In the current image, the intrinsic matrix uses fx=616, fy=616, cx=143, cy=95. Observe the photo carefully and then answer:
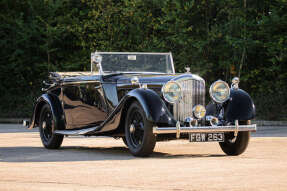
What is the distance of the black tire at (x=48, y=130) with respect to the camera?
40.4ft

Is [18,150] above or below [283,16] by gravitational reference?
below

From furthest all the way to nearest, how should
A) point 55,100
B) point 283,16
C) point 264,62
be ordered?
point 264,62, point 283,16, point 55,100

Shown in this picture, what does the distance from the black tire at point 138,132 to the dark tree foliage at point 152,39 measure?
13.5m

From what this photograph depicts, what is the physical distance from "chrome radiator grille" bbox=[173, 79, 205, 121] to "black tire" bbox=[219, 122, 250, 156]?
805 mm

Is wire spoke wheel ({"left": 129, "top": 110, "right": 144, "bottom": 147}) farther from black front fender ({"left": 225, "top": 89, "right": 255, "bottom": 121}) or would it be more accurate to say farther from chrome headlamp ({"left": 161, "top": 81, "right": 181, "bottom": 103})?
black front fender ({"left": 225, "top": 89, "right": 255, "bottom": 121})

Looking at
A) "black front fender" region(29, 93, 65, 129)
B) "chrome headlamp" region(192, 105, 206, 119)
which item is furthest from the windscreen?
"chrome headlamp" region(192, 105, 206, 119)

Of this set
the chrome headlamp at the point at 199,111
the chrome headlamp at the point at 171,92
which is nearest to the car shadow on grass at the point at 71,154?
the chrome headlamp at the point at 199,111

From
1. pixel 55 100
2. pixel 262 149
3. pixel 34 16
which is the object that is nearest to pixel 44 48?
pixel 34 16

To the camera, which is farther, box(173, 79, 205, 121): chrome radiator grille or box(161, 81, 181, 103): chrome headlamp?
box(173, 79, 205, 121): chrome radiator grille

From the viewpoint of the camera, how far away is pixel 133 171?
813cm

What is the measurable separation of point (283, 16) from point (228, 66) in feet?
10.1

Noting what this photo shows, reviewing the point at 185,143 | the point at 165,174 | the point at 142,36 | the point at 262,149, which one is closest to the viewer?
the point at 165,174

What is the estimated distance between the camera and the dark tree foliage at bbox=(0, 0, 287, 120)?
24.6m

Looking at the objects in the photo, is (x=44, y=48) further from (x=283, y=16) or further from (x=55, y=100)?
(x=55, y=100)
